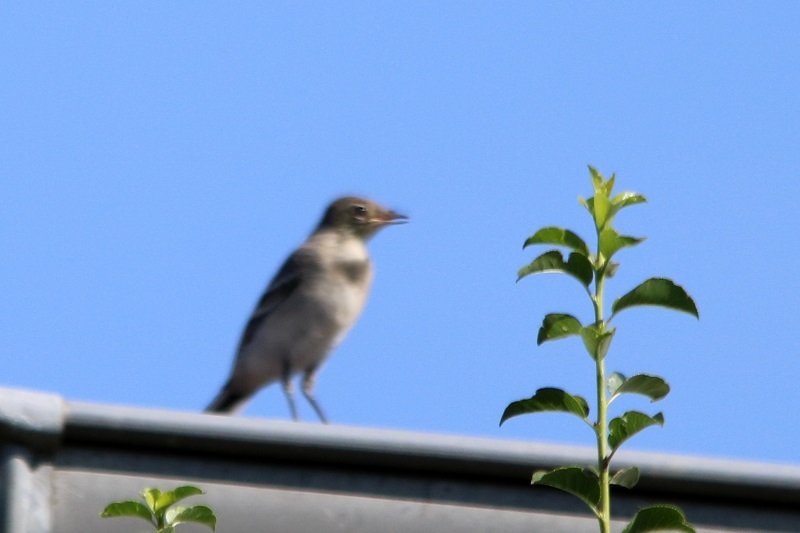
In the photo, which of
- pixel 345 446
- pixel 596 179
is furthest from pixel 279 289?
pixel 596 179

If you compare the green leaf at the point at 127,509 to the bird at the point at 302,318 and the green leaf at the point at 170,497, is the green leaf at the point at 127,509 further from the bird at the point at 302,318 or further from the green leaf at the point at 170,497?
the bird at the point at 302,318

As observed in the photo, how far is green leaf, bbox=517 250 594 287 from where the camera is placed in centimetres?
169

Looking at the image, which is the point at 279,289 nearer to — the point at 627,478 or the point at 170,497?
the point at 170,497

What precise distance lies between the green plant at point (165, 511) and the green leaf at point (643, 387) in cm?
41

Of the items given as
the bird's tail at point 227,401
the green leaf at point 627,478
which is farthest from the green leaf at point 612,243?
the bird's tail at point 227,401

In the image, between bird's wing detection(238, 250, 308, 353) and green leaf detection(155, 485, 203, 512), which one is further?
A: bird's wing detection(238, 250, 308, 353)

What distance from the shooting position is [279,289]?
10297 millimetres

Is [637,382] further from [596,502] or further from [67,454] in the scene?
[67,454]

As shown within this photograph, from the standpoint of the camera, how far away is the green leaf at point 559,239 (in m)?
1.71

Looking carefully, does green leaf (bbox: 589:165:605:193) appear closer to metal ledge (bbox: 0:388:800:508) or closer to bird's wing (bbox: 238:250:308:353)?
metal ledge (bbox: 0:388:800:508)

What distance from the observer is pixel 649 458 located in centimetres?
258

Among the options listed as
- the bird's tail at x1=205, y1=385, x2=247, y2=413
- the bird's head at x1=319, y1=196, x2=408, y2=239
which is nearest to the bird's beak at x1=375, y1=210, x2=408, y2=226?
the bird's head at x1=319, y1=196, x2=408, y2=239

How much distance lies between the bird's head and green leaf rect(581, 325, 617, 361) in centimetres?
923

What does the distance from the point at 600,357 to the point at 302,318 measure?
8.47 meters
